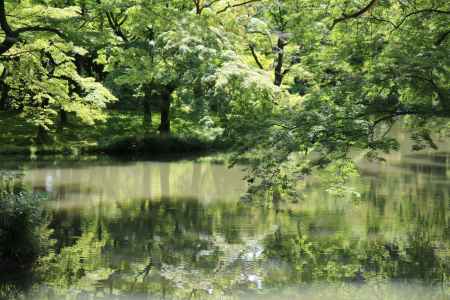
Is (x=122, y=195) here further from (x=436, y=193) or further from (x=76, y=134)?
(x=76, y=134)

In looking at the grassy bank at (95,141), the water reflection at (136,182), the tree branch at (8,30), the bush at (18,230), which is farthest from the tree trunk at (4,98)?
the bush at (18,230)

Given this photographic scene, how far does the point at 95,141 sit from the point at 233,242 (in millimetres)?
18475

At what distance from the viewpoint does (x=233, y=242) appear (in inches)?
477

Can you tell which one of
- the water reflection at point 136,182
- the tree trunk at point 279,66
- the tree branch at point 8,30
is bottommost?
the water reflection at point 136,182

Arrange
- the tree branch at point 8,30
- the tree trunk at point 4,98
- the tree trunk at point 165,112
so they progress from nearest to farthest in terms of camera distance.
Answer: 1. the tree branch at point 8,30
2. the tree trunk at point 165,112
3. the tree trunk at point 4,98

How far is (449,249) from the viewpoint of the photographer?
11.5 m

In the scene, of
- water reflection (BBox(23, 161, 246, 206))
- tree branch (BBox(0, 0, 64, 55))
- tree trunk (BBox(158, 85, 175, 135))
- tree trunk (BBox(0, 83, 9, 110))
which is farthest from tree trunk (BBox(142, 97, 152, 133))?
tree branch (BBox(0, 0, 64, 55))

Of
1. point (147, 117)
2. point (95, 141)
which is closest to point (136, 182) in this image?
point (95, 141)

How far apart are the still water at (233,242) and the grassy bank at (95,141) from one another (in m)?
6.31

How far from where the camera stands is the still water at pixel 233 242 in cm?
930

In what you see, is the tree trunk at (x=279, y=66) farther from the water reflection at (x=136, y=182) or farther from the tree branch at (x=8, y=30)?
the tree branch at (x=8, y=30)

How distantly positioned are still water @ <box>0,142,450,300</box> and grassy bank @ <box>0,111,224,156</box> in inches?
248

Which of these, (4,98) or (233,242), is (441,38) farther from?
(4,98)

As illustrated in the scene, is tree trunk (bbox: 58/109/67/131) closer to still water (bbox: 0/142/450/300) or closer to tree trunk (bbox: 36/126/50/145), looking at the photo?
tree trunk (bbox: 36/126/50/145)
